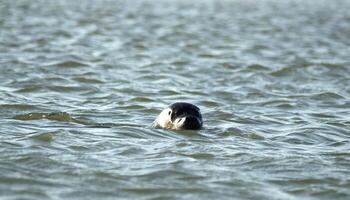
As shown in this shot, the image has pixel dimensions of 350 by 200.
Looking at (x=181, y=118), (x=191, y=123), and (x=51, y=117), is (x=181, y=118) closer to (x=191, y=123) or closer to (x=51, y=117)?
(x=191, y=123)

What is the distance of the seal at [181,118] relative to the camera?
A: 948 cm

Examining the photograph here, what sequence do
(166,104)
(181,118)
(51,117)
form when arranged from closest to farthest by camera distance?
(181,118) → (51,117) → (166,104)

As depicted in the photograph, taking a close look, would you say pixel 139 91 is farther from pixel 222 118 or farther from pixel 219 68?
pixel 219 68

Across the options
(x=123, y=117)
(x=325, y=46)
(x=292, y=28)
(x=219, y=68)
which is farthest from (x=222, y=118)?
(x=292, y=28)

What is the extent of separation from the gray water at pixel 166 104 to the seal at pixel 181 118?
0.13 m

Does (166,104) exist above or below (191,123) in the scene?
above

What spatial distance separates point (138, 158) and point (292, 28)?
62.8 feet

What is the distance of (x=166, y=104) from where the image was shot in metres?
12.0

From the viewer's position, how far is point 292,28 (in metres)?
26.4

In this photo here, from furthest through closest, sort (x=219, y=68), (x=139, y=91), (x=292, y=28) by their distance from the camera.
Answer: (x=292, y=28), (x=219, y=68), (x=139, y=91)

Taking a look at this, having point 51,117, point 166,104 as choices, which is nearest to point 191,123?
point 51,117

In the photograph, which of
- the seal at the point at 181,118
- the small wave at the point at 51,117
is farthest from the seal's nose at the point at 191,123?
the small wave at the point at 51,117

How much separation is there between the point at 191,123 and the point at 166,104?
99.9 inches

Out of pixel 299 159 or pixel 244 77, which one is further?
pixel 244 77
